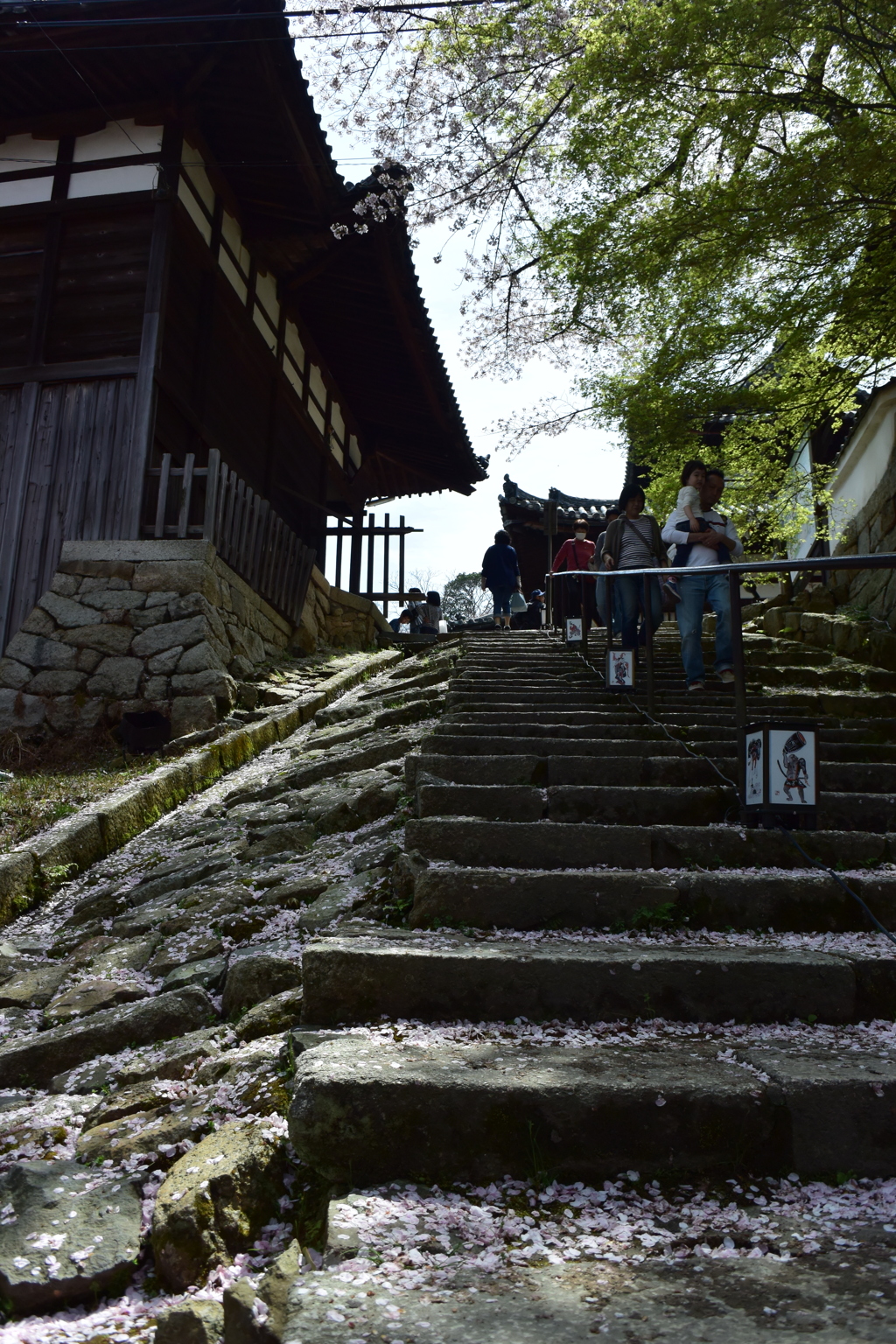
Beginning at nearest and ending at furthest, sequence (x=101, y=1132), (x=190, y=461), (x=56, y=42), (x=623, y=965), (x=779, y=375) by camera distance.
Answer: (x=101, y=1132) → (x=623, y=965) → (x=779, y=375) → (x=56, y=42) → (x=190, y=461)

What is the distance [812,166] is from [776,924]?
5111 mm

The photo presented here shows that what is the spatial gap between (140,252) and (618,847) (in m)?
9.09

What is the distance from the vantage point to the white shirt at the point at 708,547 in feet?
21.1

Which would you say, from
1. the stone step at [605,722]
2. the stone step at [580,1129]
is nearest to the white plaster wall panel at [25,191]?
the stone step at [605,722]

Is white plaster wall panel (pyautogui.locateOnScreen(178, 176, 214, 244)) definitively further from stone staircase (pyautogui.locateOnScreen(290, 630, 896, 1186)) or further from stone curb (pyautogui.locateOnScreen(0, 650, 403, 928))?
stone staircase (pyautogui.locateOnScreen(290, 630, 896, 1186))

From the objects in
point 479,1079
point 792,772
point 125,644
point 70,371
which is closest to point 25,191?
point 70,371

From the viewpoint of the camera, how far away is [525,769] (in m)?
4.44

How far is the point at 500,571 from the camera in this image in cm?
1428

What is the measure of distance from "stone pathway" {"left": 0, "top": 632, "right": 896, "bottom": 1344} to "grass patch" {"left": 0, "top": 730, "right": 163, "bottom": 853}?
1253mm

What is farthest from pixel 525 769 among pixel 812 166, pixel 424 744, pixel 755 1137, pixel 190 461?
pixel 190 461

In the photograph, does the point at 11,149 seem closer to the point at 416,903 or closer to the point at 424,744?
the point at 424,744

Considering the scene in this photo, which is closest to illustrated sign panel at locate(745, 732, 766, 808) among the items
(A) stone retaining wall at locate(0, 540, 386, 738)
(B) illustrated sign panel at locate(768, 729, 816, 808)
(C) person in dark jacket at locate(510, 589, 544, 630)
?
(B) illustrated sign panel at locate(768, 729, 816, 808)

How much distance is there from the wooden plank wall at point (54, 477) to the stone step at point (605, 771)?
6287mm

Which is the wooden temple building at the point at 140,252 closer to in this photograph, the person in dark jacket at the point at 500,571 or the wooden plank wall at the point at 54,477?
the wooden plank wall at the point at 54,477
